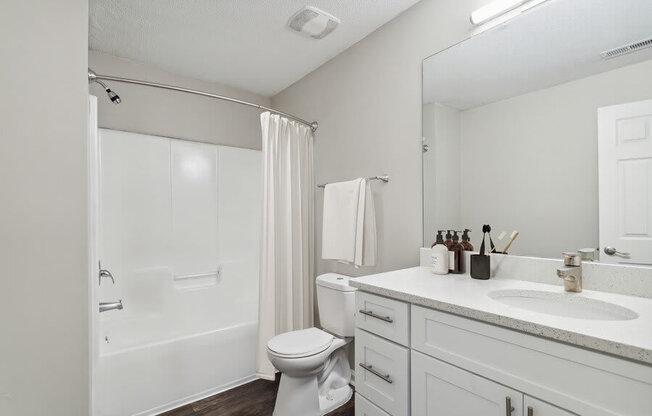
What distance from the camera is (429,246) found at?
1.71 metres

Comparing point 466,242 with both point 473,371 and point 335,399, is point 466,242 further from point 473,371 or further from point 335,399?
point 335,399

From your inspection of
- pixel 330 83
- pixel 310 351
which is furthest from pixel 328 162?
pixel 310 351

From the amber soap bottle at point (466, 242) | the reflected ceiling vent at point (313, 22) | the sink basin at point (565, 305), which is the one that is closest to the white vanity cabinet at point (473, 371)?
the sink basin at point (565, 305)

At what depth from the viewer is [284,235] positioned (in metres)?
2.27

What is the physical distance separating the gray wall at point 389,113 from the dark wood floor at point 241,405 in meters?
0.95

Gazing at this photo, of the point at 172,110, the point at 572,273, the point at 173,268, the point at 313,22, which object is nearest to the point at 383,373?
the point at 572,273

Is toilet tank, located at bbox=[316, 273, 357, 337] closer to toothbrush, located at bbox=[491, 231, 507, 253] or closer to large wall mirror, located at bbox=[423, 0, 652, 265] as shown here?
large wall mirror, located at bbox=[423, 0, 652, 265]

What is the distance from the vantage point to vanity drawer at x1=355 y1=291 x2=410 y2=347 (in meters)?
1.13

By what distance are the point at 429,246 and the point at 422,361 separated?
751 millimetres

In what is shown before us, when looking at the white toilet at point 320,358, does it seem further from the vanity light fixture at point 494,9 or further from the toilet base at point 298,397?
the vanity light fixture at point 494,9

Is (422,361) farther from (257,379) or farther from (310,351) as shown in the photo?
(257,379)

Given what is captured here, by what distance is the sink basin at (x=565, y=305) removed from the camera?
980 mm

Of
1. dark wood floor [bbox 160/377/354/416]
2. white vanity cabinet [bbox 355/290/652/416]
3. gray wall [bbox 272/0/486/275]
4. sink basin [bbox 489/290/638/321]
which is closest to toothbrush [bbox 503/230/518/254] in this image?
sink basin [bbox 489/290/638/321]

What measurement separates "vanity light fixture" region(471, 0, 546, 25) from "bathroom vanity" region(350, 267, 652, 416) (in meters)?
1.20
